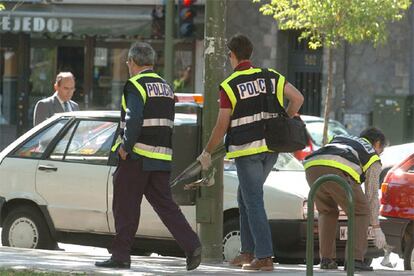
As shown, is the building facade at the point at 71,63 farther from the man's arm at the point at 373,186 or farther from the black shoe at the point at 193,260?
the black shoe at the point at 193,260

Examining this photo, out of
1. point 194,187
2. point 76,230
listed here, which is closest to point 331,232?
point 194,187

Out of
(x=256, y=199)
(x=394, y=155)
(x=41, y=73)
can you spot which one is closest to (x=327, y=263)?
(x=256, y=199)

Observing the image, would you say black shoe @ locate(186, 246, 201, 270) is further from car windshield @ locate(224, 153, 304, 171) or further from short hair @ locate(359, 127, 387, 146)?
car windshield @ locate(224, 153, 304, 171)

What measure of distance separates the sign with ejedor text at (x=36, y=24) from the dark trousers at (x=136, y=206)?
19.4m

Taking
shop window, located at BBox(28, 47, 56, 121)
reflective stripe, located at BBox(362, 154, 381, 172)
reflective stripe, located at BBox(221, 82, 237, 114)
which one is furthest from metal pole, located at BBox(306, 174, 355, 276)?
shop window, located at BBox(28, 47, 56, 121)

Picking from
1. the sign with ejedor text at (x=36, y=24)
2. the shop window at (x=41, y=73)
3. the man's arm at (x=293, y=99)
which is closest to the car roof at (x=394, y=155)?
the man's arm at (x=293, y=99)

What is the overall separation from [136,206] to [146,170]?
1.00ft

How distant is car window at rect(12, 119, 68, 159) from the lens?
11062mm

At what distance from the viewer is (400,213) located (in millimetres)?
10844

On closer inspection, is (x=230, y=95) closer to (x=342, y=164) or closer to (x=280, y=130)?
(x=280, y=130)

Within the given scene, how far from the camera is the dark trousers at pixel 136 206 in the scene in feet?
27.9

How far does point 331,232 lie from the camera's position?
366 inches

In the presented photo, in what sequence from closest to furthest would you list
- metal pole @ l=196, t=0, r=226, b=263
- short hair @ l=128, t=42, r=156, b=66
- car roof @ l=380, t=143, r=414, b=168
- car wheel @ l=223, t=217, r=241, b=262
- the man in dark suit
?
short hair @ l=128, t=42, r=156, b=66, metal pole @ l=196, t=0, r=226, b=263, car wheel @ l=223, t=217, r=241, b=262, the man in dark suit, car roof @ l=380, t=143, r=414, b=168

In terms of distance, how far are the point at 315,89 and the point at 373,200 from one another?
19.9 metres
